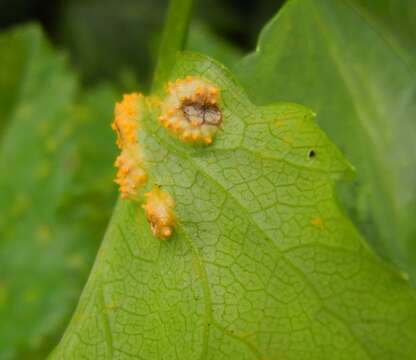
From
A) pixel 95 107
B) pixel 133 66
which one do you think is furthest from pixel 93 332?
pixel 133 66

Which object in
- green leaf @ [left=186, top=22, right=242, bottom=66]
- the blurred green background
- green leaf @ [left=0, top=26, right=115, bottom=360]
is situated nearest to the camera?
green leaf @ [left=0, top=26, right=115, bottom=360]

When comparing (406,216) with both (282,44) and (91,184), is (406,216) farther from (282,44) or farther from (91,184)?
(91,184)

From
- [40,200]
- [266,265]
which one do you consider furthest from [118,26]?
[266,265]

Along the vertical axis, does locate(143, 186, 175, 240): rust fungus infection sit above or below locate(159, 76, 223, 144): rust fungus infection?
below

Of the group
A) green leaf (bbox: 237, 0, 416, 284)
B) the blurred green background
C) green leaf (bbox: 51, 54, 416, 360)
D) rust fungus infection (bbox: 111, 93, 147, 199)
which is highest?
the blurred green background

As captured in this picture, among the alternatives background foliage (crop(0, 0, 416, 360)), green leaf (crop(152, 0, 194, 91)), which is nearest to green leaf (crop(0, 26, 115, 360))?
background foliage (crop(0, 0, 416, 360))

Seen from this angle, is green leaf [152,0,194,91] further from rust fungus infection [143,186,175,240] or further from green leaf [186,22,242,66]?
green leaf [186,22,242,66]

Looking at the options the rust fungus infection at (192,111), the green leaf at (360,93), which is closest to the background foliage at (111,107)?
the green leaf at (360,93)
